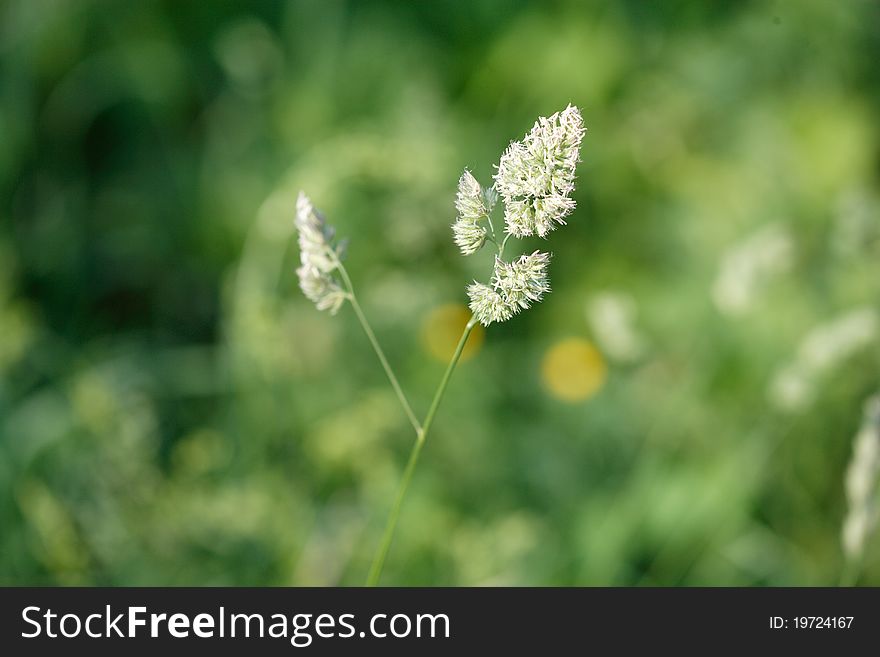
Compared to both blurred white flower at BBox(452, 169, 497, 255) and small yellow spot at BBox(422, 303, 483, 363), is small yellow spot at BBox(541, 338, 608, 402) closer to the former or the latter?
small yellow spot at BBox(422, 303, 483, 363)

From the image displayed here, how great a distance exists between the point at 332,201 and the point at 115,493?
42.5 inches

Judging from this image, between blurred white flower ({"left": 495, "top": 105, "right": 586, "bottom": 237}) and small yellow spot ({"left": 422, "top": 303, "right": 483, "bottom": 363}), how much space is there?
1681mm

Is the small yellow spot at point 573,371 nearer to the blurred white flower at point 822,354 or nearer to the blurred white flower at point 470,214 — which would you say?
the blurred white flower at point 822,354

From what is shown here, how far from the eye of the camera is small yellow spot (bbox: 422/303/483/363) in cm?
257

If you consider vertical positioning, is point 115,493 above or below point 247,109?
below

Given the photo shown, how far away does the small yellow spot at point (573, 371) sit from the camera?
2473 millimetres

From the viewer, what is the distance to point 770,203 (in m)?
2.74

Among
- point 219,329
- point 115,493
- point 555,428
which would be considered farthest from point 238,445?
point 555,428

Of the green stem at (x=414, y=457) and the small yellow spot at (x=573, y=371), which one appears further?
the small yellow spot at (x=573, y=371)

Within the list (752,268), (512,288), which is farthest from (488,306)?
(752,268)

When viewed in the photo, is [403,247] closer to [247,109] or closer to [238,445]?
[238,445]

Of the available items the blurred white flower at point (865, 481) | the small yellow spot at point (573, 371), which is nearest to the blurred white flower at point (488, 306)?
the blurred white flower at point (865, 481)

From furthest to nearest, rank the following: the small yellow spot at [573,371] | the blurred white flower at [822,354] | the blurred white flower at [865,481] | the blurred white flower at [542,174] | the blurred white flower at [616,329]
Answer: the small yellow spot at [573,371] < the blurred white flower at [616,329] < the blurred white flower at [822,354] < the blurred white flower at [865,481] < the blurred white flower at [542,174]
